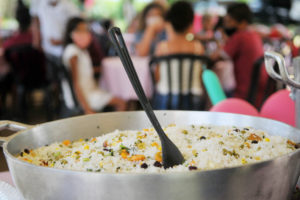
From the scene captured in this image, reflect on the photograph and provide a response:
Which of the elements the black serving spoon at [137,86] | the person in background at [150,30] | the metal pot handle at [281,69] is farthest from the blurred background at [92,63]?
the black serving spoon at [137,86]

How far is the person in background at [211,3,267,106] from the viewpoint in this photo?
3105 mm

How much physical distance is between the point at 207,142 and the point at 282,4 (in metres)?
9.98

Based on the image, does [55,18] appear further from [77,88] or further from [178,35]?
[178,35]

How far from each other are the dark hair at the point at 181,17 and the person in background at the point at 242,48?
50 cm

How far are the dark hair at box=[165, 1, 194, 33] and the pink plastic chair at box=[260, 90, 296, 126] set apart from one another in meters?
1.90

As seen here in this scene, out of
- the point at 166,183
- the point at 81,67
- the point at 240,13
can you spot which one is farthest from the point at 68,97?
the point at 166,183

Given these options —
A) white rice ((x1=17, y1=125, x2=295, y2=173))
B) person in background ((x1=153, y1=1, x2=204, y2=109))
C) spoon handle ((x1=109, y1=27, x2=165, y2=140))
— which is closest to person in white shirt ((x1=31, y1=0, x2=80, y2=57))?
person in background ((x1=153, y1=1, x2=204, y2=109))

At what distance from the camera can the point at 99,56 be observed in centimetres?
366

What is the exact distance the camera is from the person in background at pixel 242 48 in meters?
3.11

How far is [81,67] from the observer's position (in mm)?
3203

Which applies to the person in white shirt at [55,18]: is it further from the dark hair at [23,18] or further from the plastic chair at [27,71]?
the plastic chair at [27,71]

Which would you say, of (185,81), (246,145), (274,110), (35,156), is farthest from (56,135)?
(185,81)

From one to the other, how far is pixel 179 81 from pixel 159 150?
226cm

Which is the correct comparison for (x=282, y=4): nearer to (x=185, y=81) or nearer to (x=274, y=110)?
(x=185, y=81)
